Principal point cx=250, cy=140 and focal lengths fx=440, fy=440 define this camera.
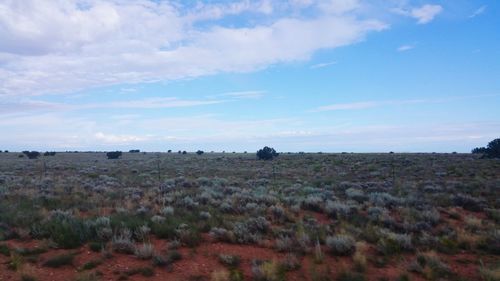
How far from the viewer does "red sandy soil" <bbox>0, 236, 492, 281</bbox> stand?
955cm

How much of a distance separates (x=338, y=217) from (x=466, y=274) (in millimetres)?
5391

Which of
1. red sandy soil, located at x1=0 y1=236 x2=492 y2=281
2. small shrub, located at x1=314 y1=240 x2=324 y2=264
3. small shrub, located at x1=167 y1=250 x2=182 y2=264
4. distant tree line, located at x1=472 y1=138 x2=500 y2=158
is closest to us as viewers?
red sandy soil, located at x1=0 y1=236 x2=492 y2=281

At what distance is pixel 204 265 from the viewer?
33.9 feet

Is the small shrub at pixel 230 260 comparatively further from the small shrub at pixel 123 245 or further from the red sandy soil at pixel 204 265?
the small shrub at pixel 123 245

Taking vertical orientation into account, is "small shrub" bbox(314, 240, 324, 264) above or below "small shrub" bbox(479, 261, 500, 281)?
above

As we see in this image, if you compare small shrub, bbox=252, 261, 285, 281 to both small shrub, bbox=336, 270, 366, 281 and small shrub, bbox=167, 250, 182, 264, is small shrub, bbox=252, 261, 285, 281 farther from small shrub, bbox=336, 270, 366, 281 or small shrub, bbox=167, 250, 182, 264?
small shrub, bbox=167, 250, 182, 264

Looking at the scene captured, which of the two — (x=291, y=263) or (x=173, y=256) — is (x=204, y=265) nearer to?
(x=173, y=256)

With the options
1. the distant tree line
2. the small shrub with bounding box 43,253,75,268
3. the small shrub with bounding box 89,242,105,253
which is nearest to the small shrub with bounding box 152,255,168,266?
the small shrub with bounding box 89,242,105,253

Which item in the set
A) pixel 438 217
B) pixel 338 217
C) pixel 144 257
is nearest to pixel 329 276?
pixel 144 257

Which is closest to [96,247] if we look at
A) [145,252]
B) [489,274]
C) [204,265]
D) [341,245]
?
[145,252]

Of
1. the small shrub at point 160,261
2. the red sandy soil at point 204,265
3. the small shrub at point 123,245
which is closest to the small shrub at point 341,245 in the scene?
the red sandy soil at point 204,265

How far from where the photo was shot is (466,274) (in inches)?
384

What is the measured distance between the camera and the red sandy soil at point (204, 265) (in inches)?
376

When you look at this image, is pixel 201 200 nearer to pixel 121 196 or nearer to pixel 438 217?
pixel 121 196
